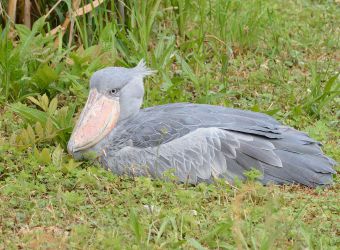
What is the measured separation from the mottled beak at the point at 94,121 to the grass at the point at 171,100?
0.13 metres

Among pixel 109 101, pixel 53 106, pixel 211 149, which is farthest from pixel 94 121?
pixel 211 149

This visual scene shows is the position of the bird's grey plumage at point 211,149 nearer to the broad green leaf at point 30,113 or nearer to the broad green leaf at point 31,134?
the broad green leaf at point 31,134

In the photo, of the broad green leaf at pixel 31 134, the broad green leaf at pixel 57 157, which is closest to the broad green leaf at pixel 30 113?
the broad green leaf at pixel 31 134

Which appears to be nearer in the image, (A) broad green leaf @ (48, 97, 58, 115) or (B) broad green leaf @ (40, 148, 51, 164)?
(B) broad green leaf @ (40, 148, 51, 164)

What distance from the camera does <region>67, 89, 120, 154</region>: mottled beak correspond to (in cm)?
576

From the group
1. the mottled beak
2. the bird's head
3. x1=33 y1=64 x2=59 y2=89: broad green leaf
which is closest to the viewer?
the mottled beak

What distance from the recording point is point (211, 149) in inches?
223

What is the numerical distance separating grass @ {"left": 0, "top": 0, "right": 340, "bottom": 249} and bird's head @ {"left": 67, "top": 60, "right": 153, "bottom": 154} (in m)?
0.20

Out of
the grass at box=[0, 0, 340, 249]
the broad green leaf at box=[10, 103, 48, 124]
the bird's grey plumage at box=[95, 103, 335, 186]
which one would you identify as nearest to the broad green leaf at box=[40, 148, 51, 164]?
the grass at box=[0, 0, 340, 249]

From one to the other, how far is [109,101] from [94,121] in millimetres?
190

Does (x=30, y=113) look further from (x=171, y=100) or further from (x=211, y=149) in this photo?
(x=211, y=149)

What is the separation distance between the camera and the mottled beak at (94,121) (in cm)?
576

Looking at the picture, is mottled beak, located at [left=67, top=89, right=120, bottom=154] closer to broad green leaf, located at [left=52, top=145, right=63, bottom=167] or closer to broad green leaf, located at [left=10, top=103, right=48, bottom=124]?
broad green leaf, located at [left=52, top=145, right=63, bottom=167]

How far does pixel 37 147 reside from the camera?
5.97m
